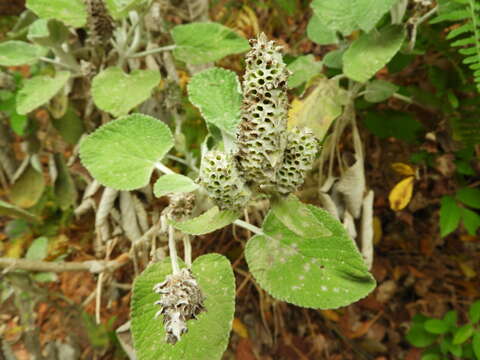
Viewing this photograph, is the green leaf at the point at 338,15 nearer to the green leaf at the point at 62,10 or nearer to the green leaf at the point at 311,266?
the green leaf at the point at 311,266

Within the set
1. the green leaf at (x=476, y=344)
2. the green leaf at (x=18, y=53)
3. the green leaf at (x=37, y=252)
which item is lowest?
the green leaf at (x=37, y=252)

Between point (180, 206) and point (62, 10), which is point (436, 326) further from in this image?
Result: point (62, 10)

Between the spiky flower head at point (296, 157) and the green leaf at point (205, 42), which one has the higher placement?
the green leaf at point (205, 42)

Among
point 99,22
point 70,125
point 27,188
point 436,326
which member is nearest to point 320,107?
point 99,22

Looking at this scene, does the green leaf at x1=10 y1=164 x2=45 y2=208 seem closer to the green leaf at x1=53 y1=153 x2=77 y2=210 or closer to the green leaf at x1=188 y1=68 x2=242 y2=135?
the green leaf at x1=53 y1=153 x2=77 y2=210

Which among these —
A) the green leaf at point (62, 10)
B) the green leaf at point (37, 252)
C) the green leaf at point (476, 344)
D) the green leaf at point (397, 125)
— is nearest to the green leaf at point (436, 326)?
the green leaf at point (476, 344)
